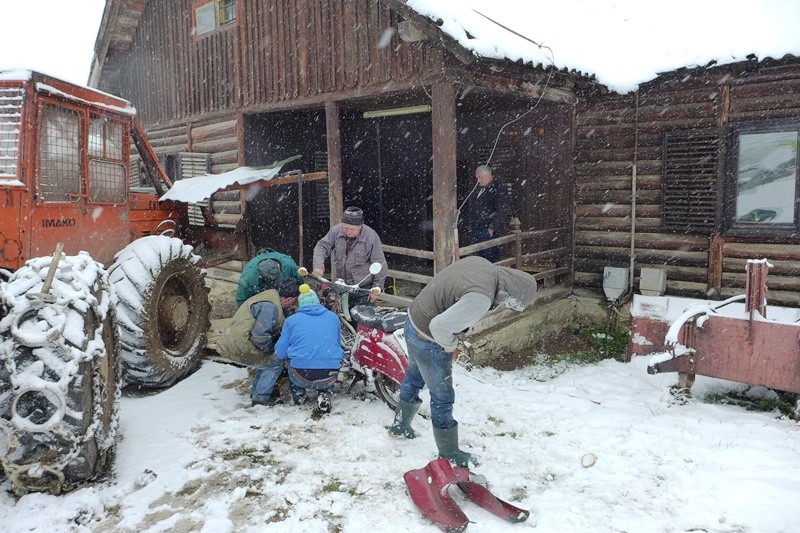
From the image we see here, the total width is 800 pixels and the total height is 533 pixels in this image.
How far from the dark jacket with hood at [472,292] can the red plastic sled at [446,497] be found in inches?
32.8

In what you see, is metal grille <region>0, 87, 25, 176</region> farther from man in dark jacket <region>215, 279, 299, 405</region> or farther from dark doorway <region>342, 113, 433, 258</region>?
dark doorway <region>342, 113, 433, 258</region>

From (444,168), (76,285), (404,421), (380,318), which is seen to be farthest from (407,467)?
(444,168)

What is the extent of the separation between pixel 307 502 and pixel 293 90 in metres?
7.01

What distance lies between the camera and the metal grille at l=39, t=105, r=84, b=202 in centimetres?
430

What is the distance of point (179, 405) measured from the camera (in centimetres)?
514

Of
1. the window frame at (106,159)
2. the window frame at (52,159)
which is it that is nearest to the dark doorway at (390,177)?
the window frame at (106,159)

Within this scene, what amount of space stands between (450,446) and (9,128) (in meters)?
4.00

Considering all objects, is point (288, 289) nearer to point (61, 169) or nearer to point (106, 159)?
point (106, 159)

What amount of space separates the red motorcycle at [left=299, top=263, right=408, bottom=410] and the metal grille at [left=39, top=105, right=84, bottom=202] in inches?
82.2

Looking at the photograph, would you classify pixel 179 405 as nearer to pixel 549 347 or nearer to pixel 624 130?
pixel 549 347

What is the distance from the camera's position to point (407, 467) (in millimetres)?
4223

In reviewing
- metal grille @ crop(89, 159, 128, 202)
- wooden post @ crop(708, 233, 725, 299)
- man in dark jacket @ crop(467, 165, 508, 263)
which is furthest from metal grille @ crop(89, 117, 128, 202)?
wooden post @ crop(708, 233, 725, 299)

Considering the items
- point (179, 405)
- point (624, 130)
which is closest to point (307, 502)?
point (179, 405)

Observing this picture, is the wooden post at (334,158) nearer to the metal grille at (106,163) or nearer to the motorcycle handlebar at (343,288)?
the motorcycle handlebar at (343,288)
